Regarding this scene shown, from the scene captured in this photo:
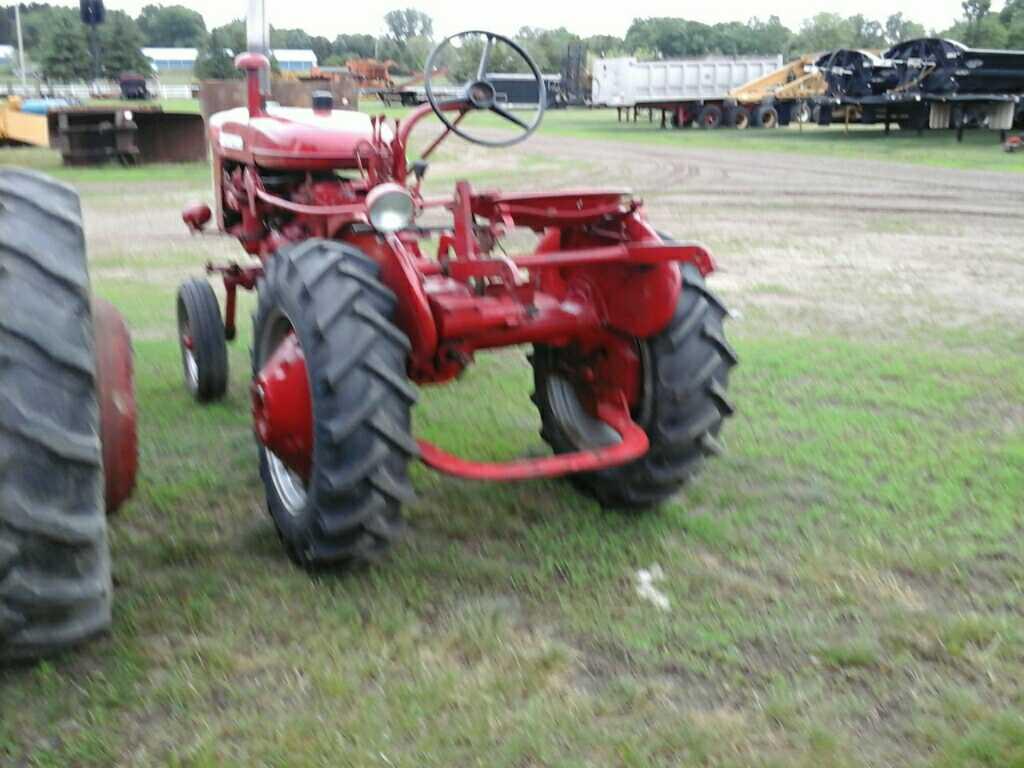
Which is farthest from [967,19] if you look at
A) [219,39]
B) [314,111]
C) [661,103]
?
[314,111]

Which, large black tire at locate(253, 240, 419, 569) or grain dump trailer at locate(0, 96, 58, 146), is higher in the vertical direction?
grain dump trailer at locate(0, 96, 58, 146)

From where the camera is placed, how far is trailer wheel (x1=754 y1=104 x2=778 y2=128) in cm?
3419

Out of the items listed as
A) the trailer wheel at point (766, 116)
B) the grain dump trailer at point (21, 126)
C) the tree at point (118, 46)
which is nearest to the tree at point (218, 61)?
the tree at point (118, 46)

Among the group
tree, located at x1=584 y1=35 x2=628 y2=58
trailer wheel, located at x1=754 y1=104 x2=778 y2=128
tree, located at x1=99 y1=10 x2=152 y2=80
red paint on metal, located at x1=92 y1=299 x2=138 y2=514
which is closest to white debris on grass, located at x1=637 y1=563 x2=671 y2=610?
red paint on metal, located at x1=92 y1=299 x2=138 y2=514

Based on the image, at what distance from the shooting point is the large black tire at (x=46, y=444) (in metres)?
2.28

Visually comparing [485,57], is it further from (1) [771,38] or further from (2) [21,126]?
(1) [771,38]

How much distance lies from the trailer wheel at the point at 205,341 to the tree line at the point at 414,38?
153 centimetres

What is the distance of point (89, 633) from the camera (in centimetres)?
256

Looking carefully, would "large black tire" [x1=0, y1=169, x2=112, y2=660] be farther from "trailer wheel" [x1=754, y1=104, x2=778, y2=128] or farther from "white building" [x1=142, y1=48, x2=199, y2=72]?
"white building" [x1=142, y1=48, x2=199, y2=72]

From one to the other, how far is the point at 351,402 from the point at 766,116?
1324 inches

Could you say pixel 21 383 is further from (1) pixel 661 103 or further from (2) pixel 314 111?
(1) pixel 661 103

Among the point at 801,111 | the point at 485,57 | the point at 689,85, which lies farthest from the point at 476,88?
the point at 689,85

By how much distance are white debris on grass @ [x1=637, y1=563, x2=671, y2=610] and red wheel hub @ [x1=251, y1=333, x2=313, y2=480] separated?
1.13 meters

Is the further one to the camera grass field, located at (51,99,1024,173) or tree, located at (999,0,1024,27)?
tree, located at (999,0,1024,27)
